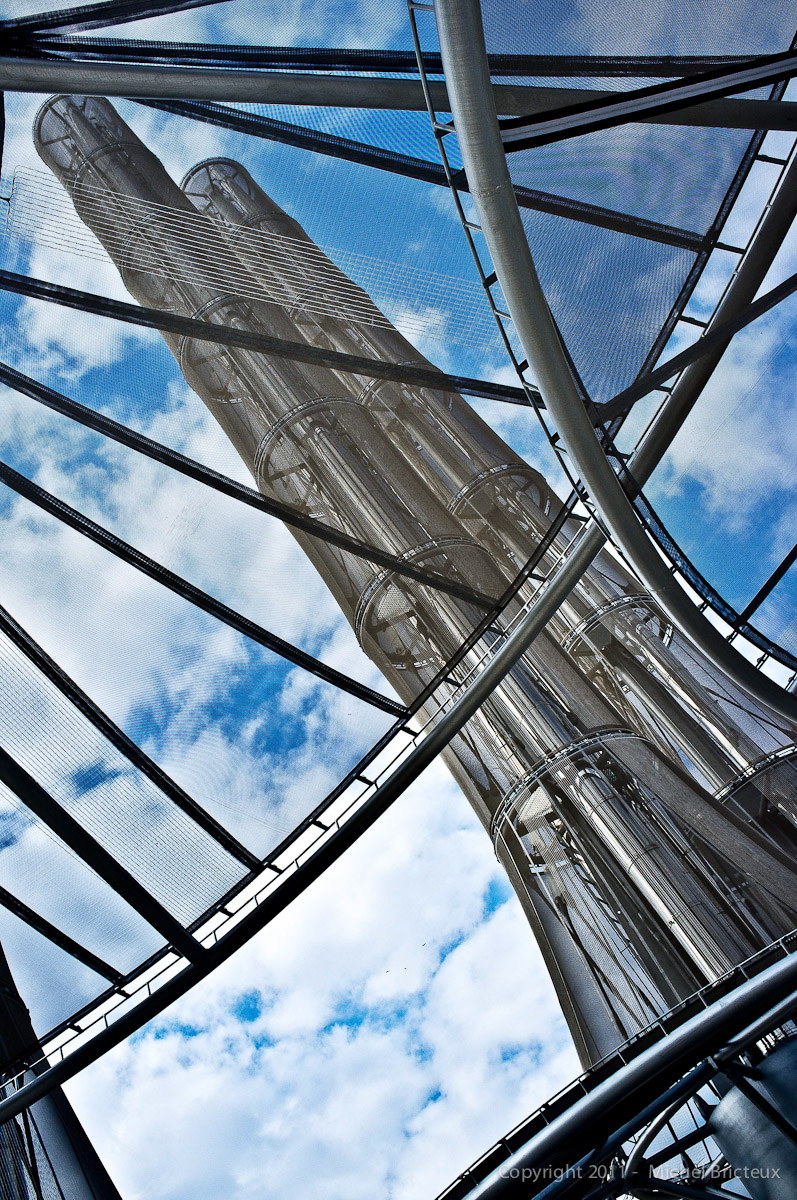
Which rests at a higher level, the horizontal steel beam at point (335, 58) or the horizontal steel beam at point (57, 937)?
the horizontal steel beam at point (335, 58)

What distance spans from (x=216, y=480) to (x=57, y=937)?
6.14m

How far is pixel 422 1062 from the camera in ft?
95.4

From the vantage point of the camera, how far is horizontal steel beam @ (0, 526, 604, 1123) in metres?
9.44

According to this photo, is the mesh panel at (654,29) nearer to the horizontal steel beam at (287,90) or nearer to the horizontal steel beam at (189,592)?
the horizontal steel beam at (287,90)

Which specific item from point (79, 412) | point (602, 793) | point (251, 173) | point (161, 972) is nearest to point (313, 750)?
point (161, 972)

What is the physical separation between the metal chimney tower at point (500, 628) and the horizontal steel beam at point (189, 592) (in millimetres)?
1145

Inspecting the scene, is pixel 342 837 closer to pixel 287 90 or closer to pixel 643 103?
pixel 287 90

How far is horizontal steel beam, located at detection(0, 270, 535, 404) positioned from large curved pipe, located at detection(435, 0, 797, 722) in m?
2.29

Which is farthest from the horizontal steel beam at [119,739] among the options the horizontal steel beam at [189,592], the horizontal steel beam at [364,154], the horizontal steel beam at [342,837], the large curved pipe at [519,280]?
the horizontal steel beam at [364,154]

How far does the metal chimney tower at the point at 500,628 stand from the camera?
35.9 ft

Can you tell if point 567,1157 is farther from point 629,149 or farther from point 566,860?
point 629,149

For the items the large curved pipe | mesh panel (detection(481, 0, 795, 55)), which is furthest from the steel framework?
mesh panel (detection(481, 0, 795, 55))

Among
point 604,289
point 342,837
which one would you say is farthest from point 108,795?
point 604,289

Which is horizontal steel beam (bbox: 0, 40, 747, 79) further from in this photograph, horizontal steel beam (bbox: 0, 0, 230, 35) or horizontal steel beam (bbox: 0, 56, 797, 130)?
horizontal steel beam (bbox: 0, 56, 797, 130)
